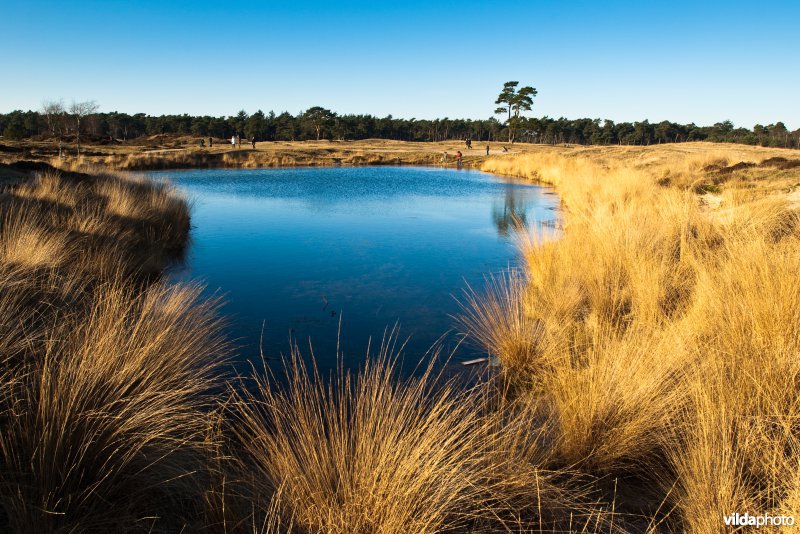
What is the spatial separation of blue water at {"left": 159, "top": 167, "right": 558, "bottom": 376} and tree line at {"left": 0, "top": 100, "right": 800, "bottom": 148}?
55.3 metres

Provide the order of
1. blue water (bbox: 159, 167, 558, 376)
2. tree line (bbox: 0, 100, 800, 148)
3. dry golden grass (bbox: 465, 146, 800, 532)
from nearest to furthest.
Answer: dry golden grass (bbox: 465, 146, 800, 532), blue water (bbox: 159, 167, 558, 376), tree line (bbox: 0, 100, 800, 148)

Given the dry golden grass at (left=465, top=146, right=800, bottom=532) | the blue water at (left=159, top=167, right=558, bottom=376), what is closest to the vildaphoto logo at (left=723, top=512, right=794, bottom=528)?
the dry golden grass at (left=465, top=146, right=800, bottom=532)

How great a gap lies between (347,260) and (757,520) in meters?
7.31

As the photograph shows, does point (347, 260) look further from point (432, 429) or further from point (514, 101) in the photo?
point (514, 101)

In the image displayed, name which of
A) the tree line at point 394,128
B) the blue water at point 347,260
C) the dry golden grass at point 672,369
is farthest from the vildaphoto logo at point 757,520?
the tree line at point 394,128

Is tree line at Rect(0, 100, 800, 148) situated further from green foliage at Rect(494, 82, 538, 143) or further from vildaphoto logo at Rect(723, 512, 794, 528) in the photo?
vildaphoto logo at Rect(723, 512, 794, 528)

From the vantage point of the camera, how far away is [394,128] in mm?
86125

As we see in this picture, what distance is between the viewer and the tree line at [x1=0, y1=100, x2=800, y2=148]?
66.9 meters

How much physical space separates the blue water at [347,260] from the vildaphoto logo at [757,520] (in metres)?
2.88

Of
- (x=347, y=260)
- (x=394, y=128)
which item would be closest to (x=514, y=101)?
(x=394, y=128)

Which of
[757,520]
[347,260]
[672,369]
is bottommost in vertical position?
[347,260]

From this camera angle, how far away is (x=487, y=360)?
15.2 feet

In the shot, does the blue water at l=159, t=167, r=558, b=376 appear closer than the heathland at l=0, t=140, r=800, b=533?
No

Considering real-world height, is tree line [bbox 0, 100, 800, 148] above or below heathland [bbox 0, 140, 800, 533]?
above
